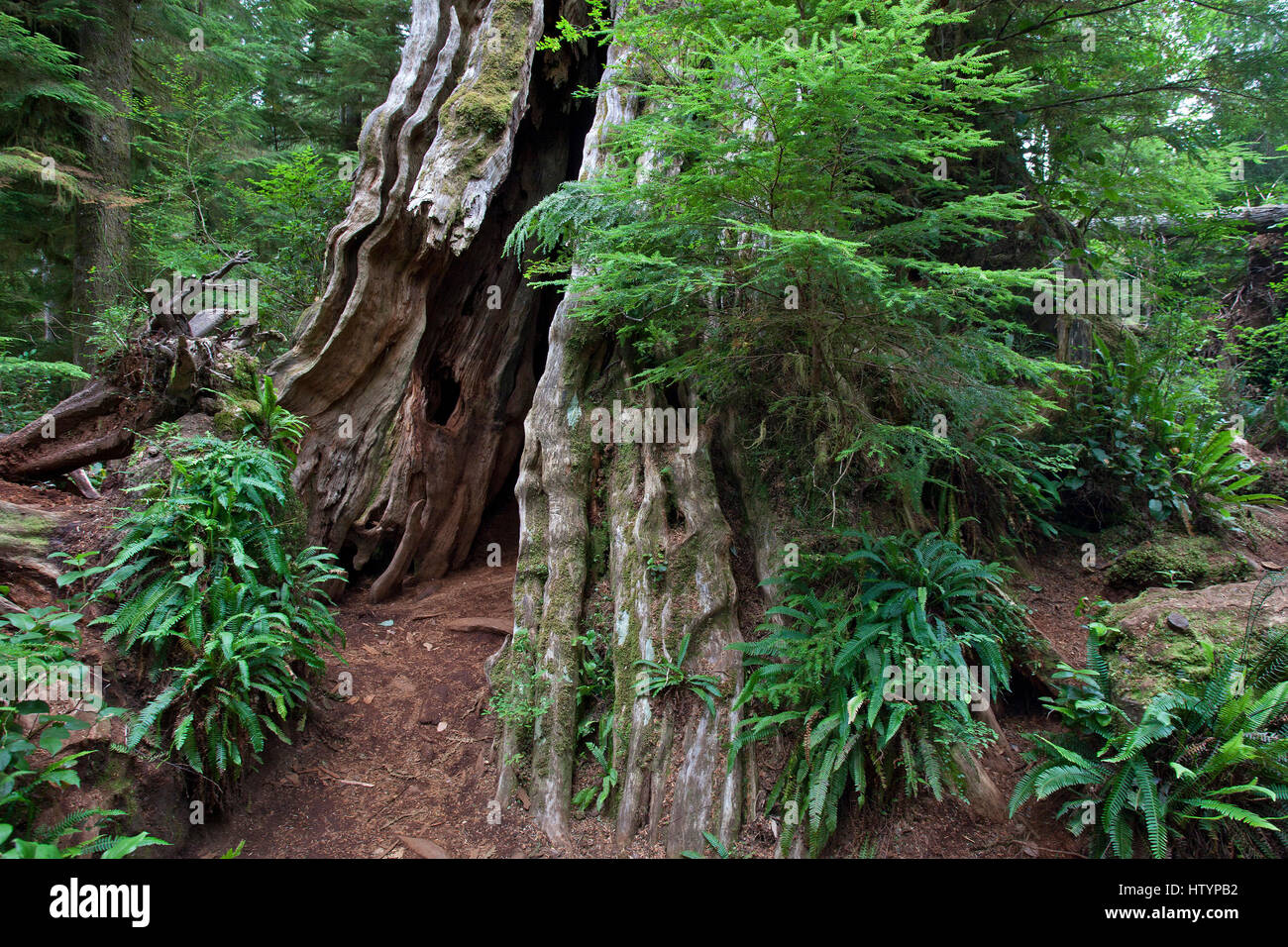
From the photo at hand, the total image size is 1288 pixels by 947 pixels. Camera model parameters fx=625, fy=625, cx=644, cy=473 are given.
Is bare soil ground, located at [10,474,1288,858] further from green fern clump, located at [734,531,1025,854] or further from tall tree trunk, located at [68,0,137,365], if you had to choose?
tall tree trunk, located at [68,0,137,365]

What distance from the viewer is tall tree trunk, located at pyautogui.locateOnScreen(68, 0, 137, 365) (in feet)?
28.5

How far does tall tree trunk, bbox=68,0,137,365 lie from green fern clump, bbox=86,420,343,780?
6695mm

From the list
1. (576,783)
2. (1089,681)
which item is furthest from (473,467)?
(1089,681)

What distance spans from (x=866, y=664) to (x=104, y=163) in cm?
1183

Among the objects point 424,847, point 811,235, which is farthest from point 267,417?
point 811,235

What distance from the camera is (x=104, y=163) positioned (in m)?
8.93

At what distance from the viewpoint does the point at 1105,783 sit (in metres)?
3.17

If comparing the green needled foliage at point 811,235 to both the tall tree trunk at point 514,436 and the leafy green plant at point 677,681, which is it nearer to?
the tall tree trunk at point 514,436

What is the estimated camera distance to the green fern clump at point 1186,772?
2881 mm

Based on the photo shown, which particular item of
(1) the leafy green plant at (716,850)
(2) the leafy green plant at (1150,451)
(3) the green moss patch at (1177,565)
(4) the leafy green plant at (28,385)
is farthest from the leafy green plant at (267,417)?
(3) the green moss patch at (1177,565)

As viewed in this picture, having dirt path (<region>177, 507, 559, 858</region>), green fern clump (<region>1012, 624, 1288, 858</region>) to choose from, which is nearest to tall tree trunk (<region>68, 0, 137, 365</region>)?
dirt path (<region>177, 507, 559, 858</region>)

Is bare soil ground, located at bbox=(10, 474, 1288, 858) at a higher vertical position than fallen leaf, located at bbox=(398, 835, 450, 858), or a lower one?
higher

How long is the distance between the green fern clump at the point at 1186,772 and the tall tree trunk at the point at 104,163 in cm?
1151

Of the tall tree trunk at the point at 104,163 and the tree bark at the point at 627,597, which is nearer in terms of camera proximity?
the tree bark at the point at 627,597
